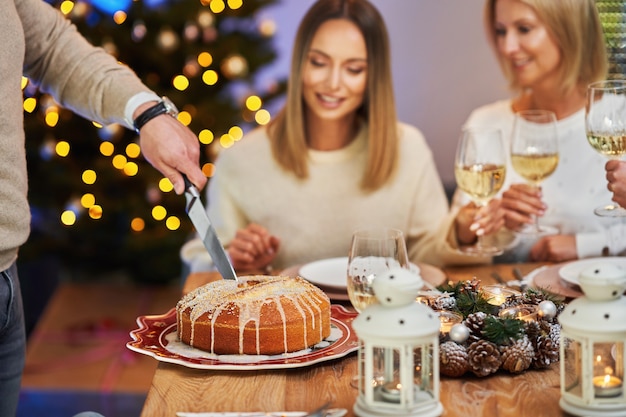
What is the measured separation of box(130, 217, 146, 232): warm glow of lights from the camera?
431cm

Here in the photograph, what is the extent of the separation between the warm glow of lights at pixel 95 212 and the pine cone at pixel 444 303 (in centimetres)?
296

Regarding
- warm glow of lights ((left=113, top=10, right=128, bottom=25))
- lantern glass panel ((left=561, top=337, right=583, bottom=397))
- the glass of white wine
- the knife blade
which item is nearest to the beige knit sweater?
the knife blade

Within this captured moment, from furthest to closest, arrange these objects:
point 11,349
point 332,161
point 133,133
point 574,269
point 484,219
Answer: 1. point 133,133
2. point 332,161
3. point 484,219
4. point 574,269
5. point 11,349

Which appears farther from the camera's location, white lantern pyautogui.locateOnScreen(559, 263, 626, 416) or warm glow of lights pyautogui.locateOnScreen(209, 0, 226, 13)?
warm glow of lights pyautogui.locateOnScreen(209, 0, 226, 13)

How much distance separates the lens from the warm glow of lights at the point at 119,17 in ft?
13.3

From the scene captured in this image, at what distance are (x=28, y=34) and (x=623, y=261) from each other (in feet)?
4.42

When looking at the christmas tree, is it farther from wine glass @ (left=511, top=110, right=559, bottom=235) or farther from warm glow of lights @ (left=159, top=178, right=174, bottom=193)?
wine glass @ (left=511, top=110, right=559, bottom=235)

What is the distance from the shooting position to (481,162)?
2041mm

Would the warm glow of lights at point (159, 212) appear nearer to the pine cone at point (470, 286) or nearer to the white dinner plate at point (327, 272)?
the white dinner plate at point (327, 272)

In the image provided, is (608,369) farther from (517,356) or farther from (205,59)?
(205,59)

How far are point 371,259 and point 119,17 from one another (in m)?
2.94

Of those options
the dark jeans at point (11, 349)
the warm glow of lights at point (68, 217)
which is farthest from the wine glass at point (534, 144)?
the warm glow of lights at point (68, 217)

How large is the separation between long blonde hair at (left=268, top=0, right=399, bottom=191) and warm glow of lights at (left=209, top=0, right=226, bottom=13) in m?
1.51

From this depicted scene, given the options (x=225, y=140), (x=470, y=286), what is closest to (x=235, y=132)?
(x=225, y=140)
